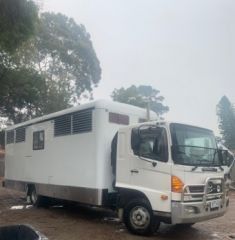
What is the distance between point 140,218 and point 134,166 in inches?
45.9

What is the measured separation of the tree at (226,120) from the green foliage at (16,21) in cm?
3404

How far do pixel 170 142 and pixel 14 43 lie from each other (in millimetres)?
5783

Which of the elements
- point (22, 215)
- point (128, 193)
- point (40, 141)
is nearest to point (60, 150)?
point (40, 141)

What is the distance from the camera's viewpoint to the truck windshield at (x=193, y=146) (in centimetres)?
802

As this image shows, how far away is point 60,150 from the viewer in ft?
36.4

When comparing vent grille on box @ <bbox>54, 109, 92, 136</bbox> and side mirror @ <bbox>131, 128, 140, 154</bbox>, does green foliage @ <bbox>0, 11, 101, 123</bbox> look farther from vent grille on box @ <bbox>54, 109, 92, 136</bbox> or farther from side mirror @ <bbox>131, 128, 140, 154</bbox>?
side mirror @ <bbox>131, 128, 140, 154</bbox>

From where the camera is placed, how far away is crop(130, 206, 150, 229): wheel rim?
8422 mm

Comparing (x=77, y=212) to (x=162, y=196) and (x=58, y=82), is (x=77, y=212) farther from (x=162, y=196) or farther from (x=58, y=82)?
(x=58, y=82)

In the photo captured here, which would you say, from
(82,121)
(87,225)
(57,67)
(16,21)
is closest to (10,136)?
(16,21)

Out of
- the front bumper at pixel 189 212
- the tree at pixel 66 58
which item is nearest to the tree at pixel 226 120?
the tree at pixel 66 58

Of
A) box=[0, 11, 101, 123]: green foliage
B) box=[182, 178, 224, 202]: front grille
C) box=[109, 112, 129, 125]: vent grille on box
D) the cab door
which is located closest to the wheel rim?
the cab door

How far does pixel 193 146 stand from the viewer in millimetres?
8156

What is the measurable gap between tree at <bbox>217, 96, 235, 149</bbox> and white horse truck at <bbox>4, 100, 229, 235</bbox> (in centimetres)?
3324

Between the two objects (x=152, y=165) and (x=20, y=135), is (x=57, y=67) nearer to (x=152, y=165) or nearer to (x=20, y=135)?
(x=20, y=135)
